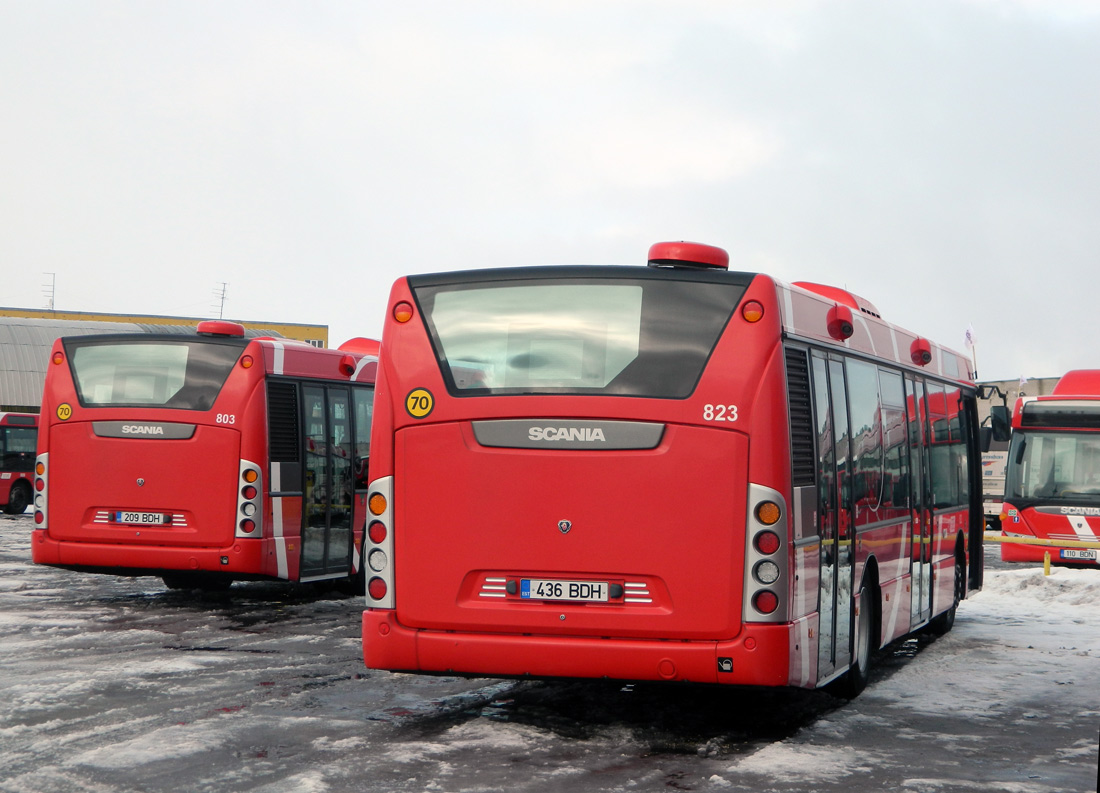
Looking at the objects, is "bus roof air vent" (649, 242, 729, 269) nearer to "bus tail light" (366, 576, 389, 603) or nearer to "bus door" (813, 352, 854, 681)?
"bus door" (813, 352, 854, 681)

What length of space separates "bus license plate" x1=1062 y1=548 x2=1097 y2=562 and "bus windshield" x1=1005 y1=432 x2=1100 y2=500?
0.88 metres

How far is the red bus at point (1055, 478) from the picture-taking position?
21.7m

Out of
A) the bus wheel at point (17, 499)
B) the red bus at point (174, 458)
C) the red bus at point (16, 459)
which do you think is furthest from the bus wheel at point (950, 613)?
the bus wheel at point (17, 499)

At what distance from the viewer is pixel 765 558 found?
7.30m

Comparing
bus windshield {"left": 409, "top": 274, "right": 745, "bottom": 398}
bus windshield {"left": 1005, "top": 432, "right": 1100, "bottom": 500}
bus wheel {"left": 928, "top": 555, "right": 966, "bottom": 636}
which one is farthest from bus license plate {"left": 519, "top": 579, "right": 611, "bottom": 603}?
bus windshield {"left": 1005, "top": 432, "right": 1100, "bottom": 500}

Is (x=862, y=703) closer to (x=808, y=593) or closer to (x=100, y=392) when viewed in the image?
(x=808, y=593)

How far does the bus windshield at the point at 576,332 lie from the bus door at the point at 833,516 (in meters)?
1.04

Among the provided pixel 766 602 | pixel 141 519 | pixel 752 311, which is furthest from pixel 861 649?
pixel 141 519

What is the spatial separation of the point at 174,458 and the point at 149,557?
1042 mm

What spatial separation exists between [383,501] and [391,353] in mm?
879

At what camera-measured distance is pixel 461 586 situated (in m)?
7.73

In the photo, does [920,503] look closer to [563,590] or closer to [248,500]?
[563,590]

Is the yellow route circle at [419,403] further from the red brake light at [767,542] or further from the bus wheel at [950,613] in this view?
the bus wheel at [950,613]

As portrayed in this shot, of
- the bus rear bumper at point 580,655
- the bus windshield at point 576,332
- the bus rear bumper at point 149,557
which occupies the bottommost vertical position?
the bus rear bumper at point 580,655
